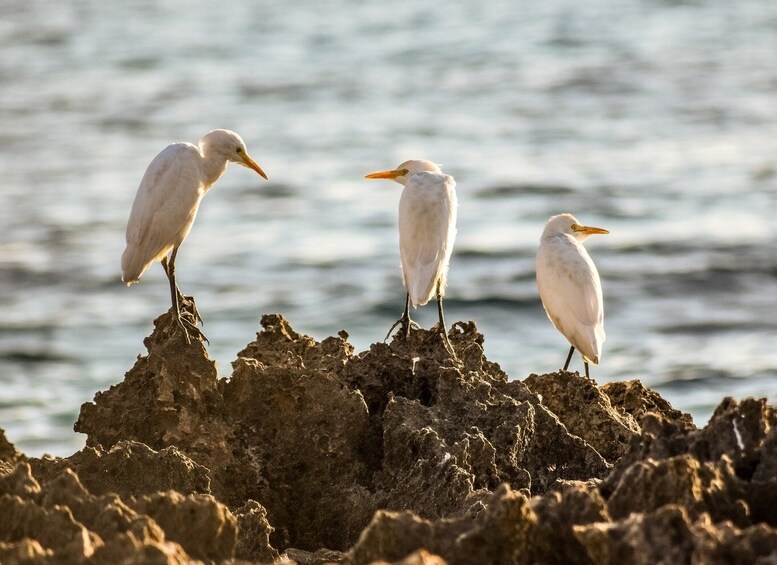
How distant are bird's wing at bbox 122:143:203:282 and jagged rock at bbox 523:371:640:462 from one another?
2.31 meters

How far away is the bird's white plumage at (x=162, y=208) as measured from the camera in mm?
7758

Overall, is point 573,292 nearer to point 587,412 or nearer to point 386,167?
point 587,412

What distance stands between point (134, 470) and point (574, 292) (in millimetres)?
3618

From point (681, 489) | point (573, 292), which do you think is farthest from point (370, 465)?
point (573, 292)

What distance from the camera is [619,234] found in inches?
735

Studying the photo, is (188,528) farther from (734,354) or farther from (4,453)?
(734,354)

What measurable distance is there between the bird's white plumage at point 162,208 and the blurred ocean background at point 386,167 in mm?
4836

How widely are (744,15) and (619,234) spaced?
15.6 meters

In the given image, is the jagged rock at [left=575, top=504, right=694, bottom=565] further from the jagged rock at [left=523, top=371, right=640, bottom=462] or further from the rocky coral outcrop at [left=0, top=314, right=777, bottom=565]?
the jagged rock at [left=523, top=371, right=640, bottom=462]

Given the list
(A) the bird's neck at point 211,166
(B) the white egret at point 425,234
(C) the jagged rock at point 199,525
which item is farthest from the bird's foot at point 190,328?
(C) the jagged rock at point 199,525

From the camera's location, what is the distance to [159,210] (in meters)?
7.77

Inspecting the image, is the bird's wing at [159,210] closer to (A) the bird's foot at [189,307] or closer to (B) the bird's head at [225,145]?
(B) the bird's head at [225,145]

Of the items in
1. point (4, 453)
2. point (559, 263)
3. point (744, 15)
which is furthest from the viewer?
point (744, 15)

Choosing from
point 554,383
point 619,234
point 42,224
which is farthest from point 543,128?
point 554,383
